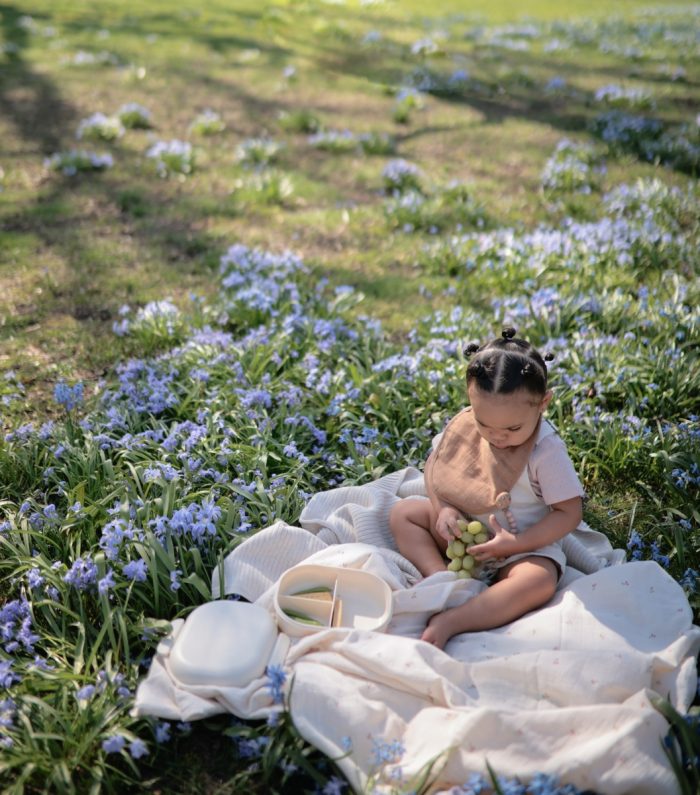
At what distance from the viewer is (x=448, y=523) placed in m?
3.30

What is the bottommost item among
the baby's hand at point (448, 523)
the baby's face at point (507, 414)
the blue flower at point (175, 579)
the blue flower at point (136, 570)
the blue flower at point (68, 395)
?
the blue flower at point (175, 579)

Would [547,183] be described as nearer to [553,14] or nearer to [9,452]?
[9,452]

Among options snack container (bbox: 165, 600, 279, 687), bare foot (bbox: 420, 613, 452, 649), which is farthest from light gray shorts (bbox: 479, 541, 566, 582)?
snack container (bbox: 165, 600, 279, 687)

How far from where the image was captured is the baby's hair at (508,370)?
2934 mm

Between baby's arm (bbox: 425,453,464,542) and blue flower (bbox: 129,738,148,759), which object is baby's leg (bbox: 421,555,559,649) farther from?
blue flower (bbox: 129,738,148,759)

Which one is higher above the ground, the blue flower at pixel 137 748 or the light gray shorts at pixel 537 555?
the light gray shorts at pixel 537 555

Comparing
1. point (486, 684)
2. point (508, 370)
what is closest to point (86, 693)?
point (486, 684)

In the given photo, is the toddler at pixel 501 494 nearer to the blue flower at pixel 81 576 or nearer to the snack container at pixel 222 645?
the snack container at pixel 222 645

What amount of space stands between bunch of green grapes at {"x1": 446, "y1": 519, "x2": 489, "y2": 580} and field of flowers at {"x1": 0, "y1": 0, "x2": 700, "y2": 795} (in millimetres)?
806

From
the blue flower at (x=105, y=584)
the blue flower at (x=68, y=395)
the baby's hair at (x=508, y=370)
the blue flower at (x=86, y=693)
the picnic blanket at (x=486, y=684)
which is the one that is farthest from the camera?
the blue flower at (x=68, y=395)

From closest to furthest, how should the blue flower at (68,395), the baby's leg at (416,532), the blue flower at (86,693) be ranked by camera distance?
1. the blue flower at (86,693)
2. the baby's leg at (416,532)
3. the blue flower at (68,395)

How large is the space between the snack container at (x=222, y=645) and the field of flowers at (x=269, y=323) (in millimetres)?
141

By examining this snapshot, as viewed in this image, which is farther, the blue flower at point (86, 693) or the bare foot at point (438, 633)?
the bare foot at point (438, 633)

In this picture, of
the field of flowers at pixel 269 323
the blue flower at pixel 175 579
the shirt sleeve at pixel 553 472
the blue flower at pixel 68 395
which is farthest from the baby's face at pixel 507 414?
the blue flower at pixel 68 395
